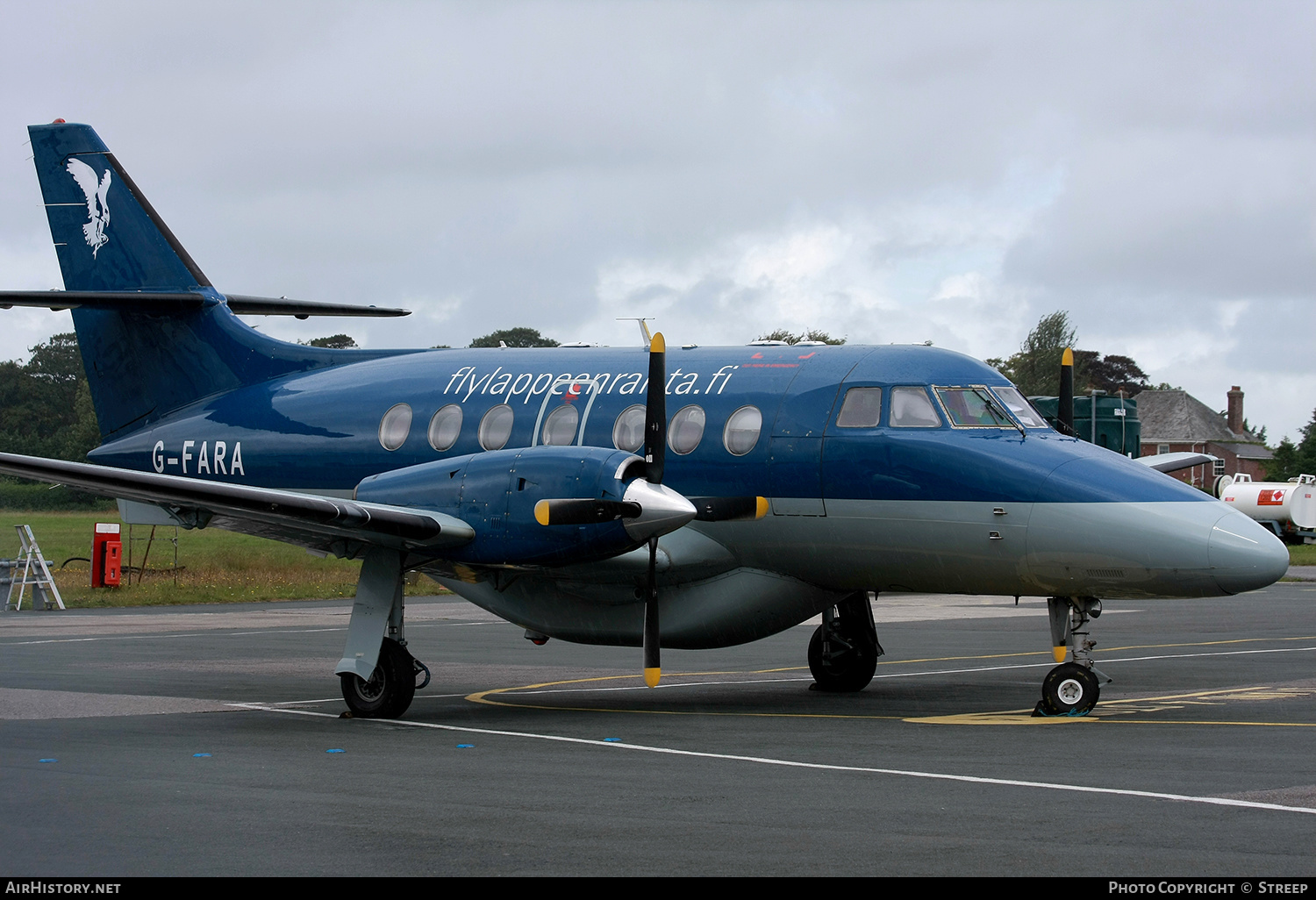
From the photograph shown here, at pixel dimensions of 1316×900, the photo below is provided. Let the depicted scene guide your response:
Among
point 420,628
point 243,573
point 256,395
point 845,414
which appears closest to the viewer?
point 845,414

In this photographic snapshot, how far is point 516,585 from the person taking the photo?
48.4 ft

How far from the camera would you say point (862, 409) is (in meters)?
13.6

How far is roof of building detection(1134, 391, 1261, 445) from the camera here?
98562 millimetres

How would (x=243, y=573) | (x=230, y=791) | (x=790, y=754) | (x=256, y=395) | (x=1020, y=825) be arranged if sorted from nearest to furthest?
(x=1020, y=825), (x=230, y=791), (x=790, y=754), (x=256, y=395), (x=243, y=573)

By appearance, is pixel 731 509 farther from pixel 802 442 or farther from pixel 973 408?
pixel 973 408

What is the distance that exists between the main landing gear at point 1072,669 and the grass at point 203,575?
13.0m

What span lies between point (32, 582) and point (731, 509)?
20.8 m

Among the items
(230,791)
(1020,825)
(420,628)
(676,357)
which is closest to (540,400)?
(676,357)

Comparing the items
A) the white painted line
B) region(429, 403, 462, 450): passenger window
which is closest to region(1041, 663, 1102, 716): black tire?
the white painted line

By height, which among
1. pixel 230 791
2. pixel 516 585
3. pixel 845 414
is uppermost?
pixel 845 414

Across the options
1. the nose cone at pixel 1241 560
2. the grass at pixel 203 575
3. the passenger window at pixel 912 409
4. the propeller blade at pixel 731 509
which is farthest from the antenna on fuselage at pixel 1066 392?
the grass at pixel 203 575

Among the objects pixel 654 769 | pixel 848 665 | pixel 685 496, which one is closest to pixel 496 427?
pixel 685 496

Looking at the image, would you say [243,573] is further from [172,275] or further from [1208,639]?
[1208,639]

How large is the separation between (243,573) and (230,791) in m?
30.1
